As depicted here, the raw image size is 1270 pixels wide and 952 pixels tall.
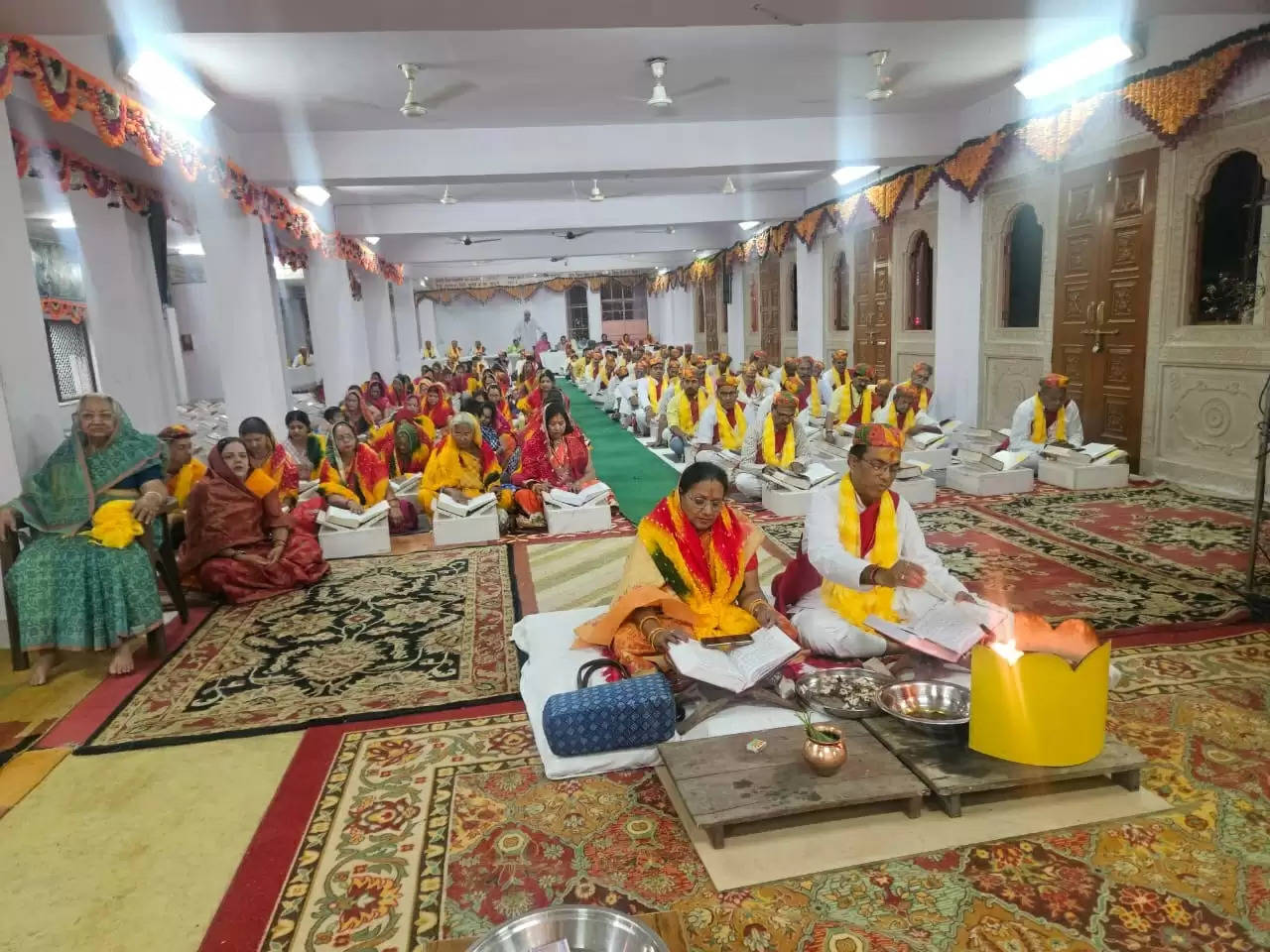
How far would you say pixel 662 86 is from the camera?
6449 millimetres

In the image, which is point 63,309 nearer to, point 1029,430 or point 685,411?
point 685,411

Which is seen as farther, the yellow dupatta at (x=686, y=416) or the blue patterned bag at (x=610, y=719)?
the yellow dupatta at (x=686, y=416)

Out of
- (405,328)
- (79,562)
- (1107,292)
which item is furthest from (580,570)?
(405,328)

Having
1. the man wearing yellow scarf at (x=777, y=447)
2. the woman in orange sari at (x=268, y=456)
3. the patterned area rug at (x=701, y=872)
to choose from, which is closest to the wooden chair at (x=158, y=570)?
the woman in orange sari at (x=268, y=456)

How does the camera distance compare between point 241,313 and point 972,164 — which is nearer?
point 241,313

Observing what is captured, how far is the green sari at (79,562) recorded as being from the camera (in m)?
3.65

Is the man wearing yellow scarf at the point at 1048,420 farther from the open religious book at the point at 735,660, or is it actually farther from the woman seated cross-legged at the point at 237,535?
the woman seated cross-legged at the point at 237,535

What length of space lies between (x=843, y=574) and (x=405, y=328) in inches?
775

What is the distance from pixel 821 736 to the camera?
2.35 metres

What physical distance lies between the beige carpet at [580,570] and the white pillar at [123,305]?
4.55m

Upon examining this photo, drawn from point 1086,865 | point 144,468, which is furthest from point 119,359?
point 1086,865

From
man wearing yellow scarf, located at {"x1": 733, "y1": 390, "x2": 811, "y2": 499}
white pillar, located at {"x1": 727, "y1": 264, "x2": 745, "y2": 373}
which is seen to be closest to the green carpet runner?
man wearing yellow scarf, located at {"x1": 733, "y1": 390, "x2": 811, "y2": 499}

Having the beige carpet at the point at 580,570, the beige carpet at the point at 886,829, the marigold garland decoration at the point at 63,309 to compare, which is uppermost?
the marigold garland decoration at the point at 63,309

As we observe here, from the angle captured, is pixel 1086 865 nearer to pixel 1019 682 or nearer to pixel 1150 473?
pixel 1019 682
